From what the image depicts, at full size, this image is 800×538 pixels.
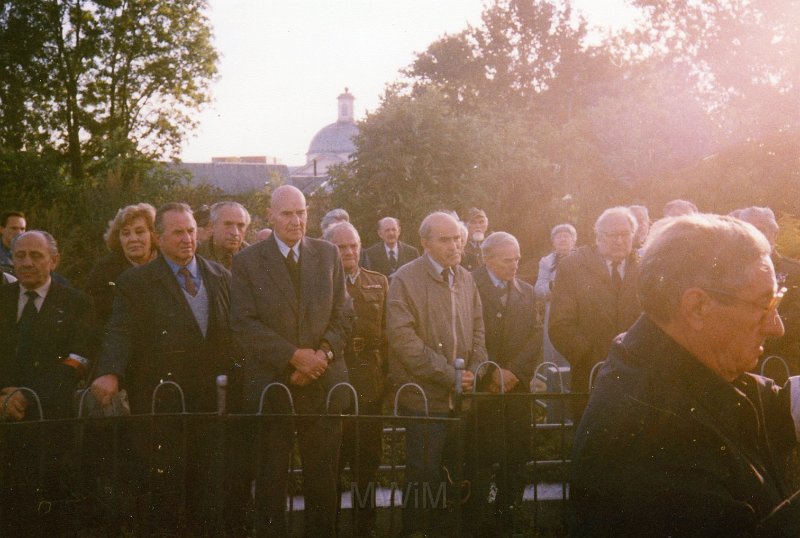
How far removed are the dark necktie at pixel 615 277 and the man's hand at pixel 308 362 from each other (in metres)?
2.08

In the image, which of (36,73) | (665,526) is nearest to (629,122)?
(36,73)

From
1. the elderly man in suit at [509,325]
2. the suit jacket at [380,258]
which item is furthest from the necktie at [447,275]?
the suit jacket at [380,258]

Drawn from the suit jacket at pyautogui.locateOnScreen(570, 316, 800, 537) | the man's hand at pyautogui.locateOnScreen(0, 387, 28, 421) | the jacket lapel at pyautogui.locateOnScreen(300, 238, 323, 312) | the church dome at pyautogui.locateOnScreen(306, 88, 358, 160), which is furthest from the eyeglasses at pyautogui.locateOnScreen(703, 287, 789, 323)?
the church dome at pyautogui.locateOnScreen(306, 88, 358, 160)

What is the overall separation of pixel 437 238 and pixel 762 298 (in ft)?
11.3

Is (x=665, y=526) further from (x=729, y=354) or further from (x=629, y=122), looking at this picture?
(x=629, y=122)

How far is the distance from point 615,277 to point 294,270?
219 centimetres

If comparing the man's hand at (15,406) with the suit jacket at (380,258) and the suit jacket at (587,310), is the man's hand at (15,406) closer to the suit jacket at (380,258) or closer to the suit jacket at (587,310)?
the suit jacket at (587,310)

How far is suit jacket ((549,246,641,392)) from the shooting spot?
5.21m

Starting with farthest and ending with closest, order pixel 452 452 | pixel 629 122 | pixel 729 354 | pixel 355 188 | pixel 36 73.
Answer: pixel 629 122 < pixel 36 73 < pixel 355 188 < pixel 452 452 < pixel 729 354

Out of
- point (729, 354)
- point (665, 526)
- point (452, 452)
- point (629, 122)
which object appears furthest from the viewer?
point (629, 122)

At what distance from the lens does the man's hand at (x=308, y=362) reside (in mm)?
4512

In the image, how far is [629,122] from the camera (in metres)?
29.6

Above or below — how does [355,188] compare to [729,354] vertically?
above

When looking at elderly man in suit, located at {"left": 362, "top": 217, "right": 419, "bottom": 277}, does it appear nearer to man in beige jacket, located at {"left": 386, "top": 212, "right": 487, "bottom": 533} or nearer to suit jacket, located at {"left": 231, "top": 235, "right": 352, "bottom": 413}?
man in beige jacket, located at {"left": 386, "top": 212, "right": 487, "bottom": 533}
